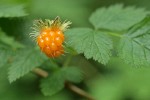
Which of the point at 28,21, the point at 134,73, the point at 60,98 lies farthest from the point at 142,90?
the point at 28,21

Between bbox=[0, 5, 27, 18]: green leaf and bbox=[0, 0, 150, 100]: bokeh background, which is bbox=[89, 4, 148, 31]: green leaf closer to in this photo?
bbox=[0, 5, 27, 18]: green leaf

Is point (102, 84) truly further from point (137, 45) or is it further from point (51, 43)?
point (51, 43)

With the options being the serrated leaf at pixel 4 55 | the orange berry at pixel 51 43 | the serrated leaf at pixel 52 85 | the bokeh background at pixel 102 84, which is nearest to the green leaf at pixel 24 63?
the serrated leaf at pixel 4 55

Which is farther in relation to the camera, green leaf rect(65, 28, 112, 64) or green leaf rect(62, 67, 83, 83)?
green leaf rect(62, 67, 83, 83)

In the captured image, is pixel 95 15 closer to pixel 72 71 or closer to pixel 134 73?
pixel 72 71

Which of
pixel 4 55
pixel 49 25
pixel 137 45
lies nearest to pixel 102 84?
pixel 4 55

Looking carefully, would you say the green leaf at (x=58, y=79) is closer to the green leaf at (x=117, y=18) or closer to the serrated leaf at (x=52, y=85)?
the serrated leaf at (x=52, y=85)

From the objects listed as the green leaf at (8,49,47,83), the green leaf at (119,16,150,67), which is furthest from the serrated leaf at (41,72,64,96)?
the green leaf at (119,16,150,67)
